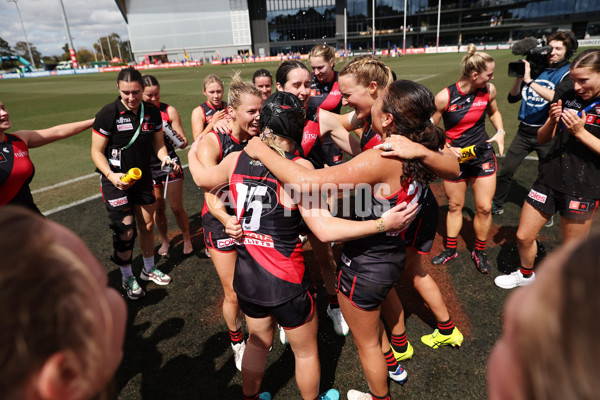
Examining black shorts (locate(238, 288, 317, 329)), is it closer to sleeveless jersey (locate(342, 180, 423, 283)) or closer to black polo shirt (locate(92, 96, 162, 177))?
sleeveless jersey (locate(342, 180, 423, 283))

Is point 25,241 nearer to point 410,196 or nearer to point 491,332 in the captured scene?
point 410,196

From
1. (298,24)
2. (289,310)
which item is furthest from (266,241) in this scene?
(298,24)

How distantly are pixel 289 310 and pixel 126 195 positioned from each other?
10.0ft

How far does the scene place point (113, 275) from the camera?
5051mm

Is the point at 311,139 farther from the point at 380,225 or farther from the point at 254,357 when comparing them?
the point at 254,357

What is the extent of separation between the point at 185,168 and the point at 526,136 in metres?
7.94

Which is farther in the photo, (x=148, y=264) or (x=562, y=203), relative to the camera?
(x=148, y=264)

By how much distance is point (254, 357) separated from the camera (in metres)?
2.62

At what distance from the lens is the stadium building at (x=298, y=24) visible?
70125 millimetres

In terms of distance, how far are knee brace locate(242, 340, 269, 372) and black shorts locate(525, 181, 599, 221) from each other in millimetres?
3486

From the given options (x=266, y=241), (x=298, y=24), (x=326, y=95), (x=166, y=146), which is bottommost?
(x=266, y=241)

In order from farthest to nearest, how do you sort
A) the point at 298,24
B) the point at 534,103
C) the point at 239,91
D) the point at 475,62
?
1. the point at 298,24
2. the point at 534,103
3. the point at 475,62
4. the point at 239,91

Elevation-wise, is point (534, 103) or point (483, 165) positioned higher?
point (534, 103)

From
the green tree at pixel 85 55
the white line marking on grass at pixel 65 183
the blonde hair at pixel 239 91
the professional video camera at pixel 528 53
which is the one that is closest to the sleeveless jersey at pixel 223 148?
the blonde hair at pixel 239 91
